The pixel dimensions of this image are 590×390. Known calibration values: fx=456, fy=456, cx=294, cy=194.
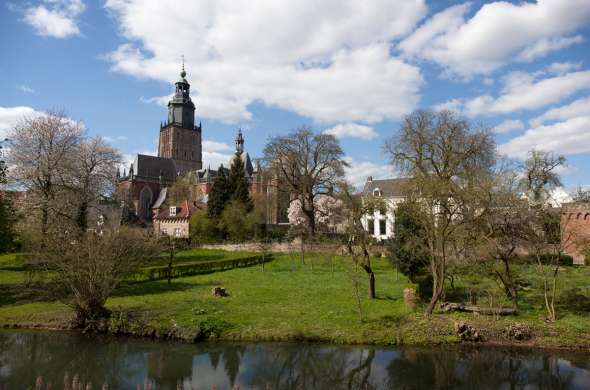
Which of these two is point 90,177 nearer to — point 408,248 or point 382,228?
point 408,248

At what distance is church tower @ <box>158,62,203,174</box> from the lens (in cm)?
10310

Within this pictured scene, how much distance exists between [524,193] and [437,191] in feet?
22.8

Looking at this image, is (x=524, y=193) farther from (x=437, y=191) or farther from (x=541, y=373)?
(x=541, y=373)

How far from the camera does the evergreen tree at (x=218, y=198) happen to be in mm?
49875

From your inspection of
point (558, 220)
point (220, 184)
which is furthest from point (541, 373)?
point (220, 184)

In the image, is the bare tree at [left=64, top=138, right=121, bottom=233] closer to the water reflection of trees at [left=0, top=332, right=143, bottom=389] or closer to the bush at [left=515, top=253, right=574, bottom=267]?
the water reflection of trees at [left=0, top=332, right=143, bottom=389]

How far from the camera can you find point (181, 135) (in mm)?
107438

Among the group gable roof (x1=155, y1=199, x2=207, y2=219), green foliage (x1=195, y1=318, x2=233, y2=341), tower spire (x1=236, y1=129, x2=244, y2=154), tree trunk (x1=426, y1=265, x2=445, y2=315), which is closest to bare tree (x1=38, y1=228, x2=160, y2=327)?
green foliage (x1=195, y1=318, x2=233, y2=341)

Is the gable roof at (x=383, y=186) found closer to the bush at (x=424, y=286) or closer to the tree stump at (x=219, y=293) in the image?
the bush at (x=424, y=286)

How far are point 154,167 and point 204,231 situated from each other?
52371 millimetres

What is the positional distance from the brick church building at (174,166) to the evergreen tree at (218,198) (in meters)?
16.3

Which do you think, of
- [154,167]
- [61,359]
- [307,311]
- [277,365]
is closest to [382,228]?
[307,311]

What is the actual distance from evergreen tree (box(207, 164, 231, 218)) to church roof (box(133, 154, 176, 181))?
1771 inches

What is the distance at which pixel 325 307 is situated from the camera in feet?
62.4
